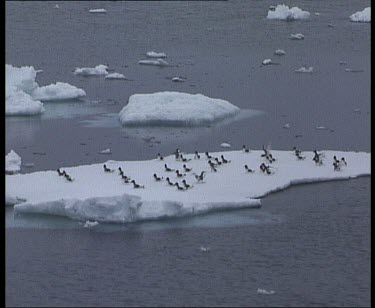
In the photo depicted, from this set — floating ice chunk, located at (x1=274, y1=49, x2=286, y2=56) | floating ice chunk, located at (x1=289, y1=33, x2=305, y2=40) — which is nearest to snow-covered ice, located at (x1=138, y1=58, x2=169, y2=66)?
floating ice chunk, located at (x1=274, y1=49, x2=286, y2=56)

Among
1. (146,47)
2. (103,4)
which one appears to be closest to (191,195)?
(146,47)

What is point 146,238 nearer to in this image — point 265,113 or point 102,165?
point 102,165

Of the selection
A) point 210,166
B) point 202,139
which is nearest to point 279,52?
point 202,139

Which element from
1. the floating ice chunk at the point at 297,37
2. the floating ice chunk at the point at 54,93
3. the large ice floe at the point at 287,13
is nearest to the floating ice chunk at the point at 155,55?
the floating ice chunk at the point at 297,37

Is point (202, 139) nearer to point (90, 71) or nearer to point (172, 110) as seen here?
point (172, 110)

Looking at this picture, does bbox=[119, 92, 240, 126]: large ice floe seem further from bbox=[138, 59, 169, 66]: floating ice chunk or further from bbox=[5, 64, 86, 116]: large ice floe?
bbox=[138, 59, 169, 66]: floating ice chunk

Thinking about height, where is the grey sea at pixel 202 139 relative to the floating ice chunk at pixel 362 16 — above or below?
below

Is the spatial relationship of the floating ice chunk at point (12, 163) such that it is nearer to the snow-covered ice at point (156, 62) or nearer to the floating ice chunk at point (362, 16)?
the snow-covered ice at point (156, 62)
